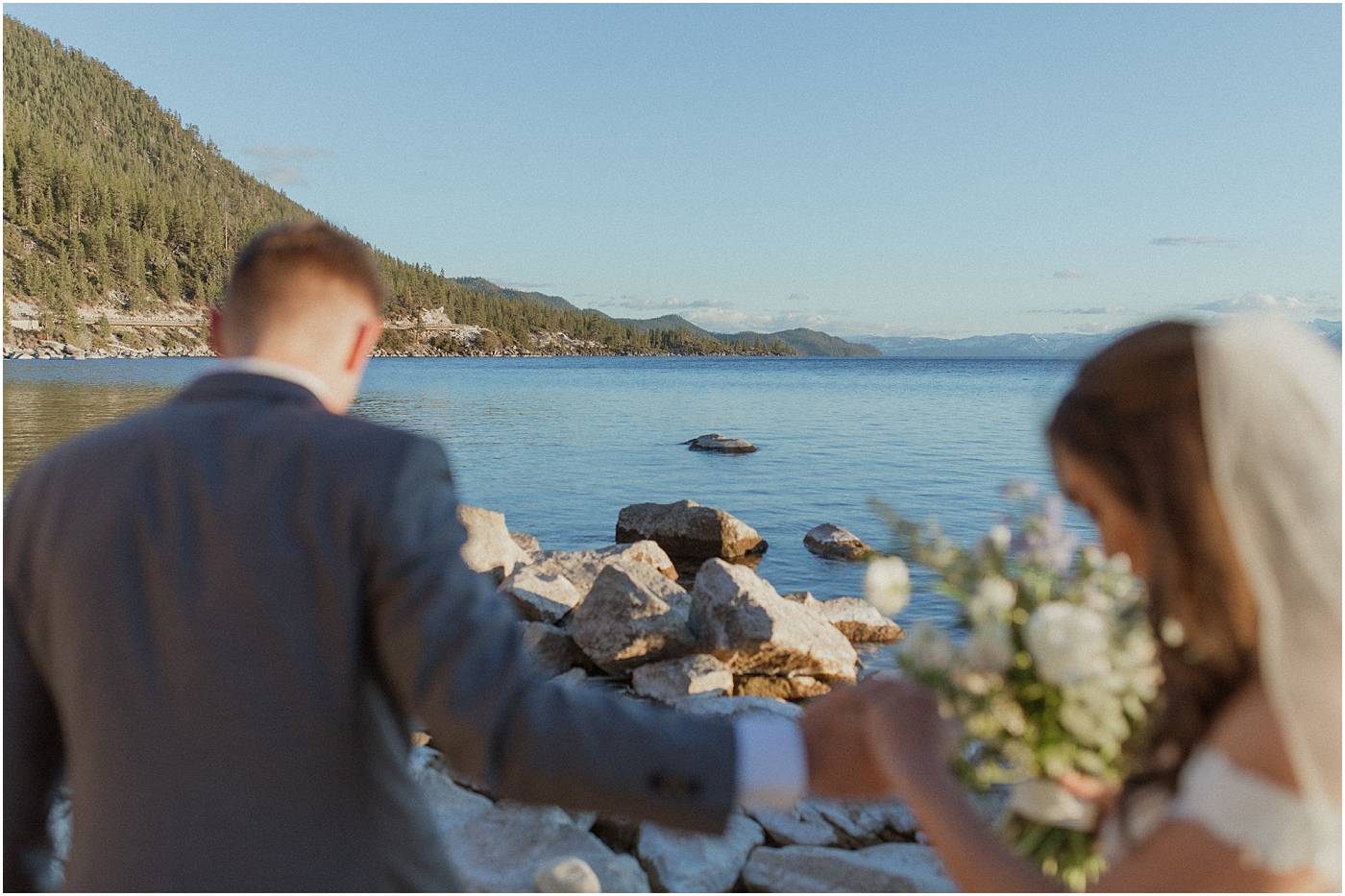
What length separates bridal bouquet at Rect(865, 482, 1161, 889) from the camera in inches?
75.6

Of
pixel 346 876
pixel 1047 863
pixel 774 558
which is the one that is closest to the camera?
pixel 346 876

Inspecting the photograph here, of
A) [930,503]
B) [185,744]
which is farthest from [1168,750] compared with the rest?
[930,503]

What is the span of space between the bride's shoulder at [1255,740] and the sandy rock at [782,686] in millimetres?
7626

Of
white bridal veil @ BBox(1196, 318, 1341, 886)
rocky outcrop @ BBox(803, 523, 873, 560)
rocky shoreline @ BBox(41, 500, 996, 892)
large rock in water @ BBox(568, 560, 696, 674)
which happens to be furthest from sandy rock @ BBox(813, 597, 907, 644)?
white bridal veil @ BBox(1196, 318, 1341, 886)

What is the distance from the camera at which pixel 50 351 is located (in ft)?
329

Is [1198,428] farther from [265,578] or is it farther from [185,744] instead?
[185,744]

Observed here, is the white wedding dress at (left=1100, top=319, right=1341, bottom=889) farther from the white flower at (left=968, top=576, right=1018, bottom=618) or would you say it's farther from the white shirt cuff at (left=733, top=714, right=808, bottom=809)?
the white shirt cuff at (left=733, top=714, right=808, bottom=809)

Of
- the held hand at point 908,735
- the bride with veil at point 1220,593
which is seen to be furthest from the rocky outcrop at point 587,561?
the bride with veil at point 1220,593

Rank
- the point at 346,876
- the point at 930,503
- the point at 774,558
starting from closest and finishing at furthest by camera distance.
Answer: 1. the point at 346,876
2. the point at 774,558
3. the point at 930,503

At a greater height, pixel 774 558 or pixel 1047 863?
pixel 1047 863

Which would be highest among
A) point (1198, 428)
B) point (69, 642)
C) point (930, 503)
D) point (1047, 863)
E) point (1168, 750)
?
point (1198, 428)

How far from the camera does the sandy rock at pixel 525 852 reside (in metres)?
5.12

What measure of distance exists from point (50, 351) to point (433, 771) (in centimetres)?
11211

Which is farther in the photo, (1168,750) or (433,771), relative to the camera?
(433,771)
